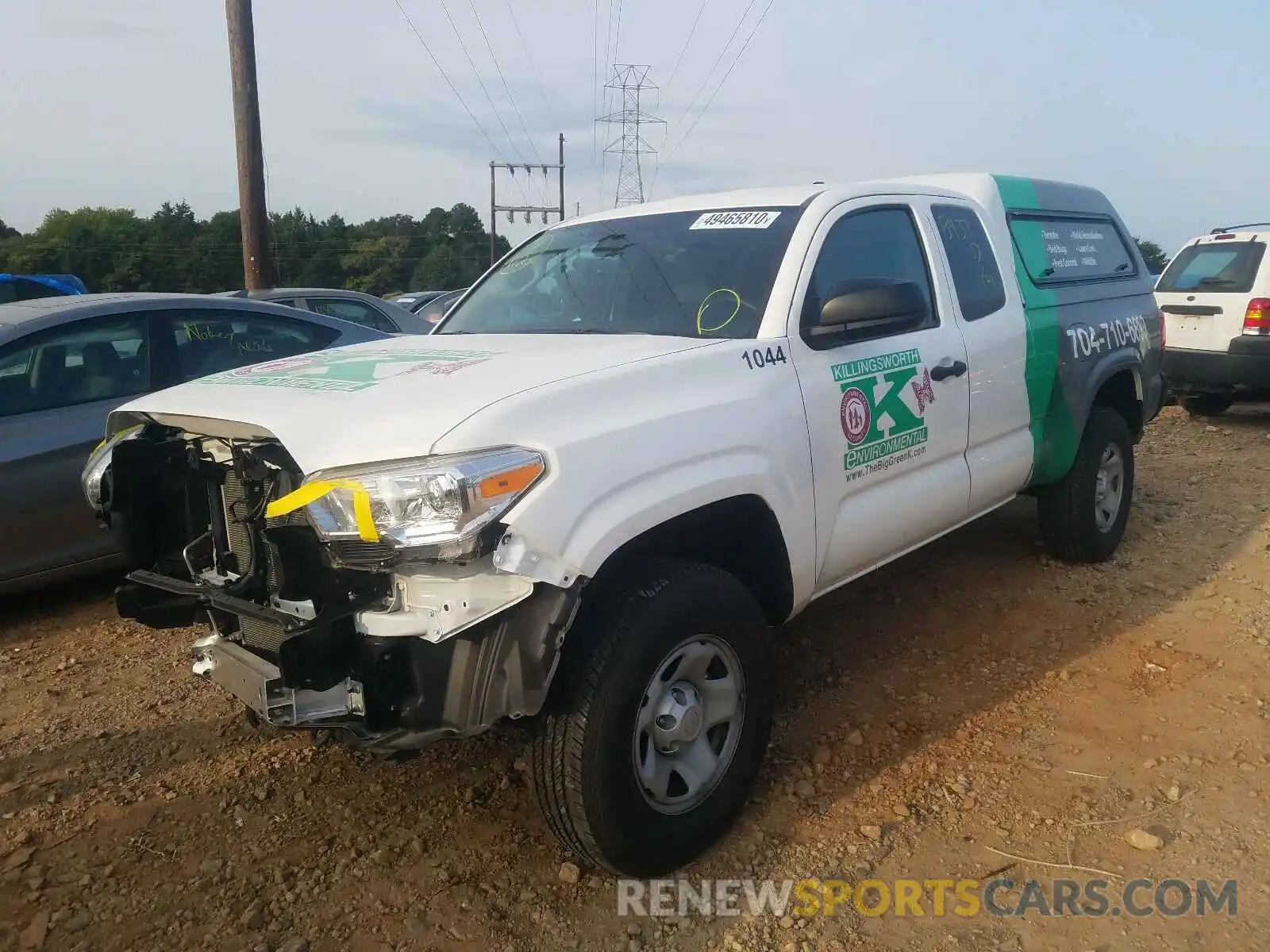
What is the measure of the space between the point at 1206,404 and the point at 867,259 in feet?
27.2

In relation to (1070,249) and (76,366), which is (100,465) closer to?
(76,366)

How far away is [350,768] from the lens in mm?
3297

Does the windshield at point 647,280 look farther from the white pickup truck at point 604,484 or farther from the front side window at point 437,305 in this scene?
the front side window at point 437,305

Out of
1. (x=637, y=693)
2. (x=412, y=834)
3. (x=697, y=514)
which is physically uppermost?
(x=697, y=514)

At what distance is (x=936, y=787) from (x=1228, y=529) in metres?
3.87

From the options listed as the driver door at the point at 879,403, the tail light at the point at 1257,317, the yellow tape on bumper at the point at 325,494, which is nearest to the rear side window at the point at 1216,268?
the tail light at the point at 1257,317

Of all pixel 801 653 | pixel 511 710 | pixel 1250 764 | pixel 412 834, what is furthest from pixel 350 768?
pixel 1250 764

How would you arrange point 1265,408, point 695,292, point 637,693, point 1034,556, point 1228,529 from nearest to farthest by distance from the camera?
point 637,693 → point 695,292 → point 1034,556 → point 1228,529 → point 1265,408

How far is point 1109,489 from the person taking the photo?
17.3 feet

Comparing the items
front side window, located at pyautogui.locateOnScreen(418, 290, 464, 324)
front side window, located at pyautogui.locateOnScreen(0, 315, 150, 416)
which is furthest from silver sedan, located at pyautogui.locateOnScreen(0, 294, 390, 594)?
front side window, located at pyautogui.locateOnScreen(418, 290, 464, 324)

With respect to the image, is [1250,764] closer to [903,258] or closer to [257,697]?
[903,258]

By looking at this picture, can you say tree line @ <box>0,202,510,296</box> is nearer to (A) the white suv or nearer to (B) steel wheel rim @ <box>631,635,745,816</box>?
(A) the white suv

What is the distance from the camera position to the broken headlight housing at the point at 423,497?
2.18 m

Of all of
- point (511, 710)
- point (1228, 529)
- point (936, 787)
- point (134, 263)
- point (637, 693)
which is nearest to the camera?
point (511, 710)
